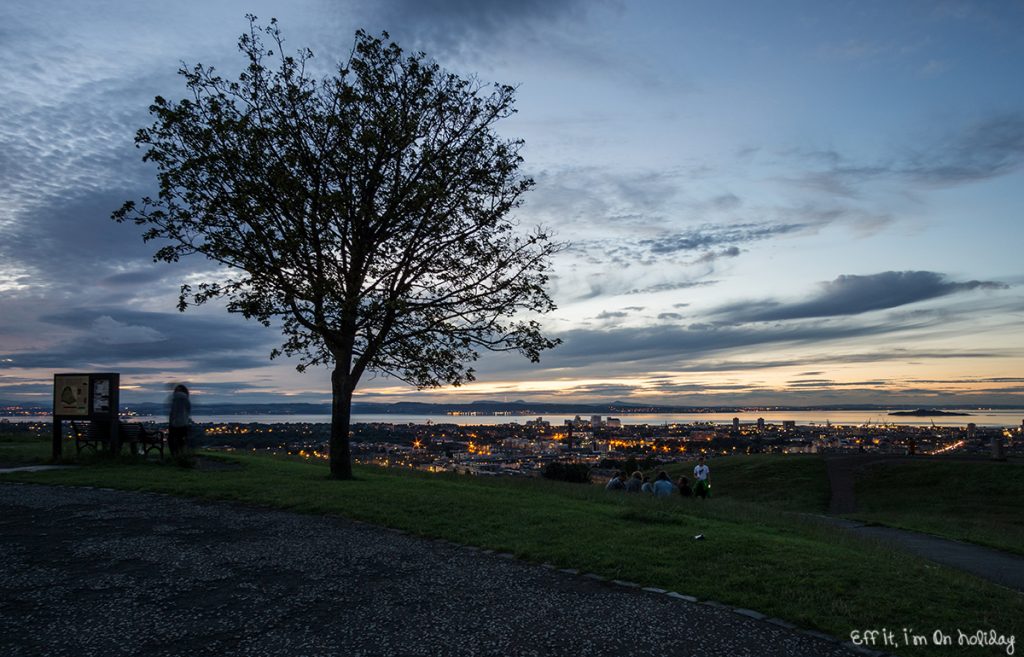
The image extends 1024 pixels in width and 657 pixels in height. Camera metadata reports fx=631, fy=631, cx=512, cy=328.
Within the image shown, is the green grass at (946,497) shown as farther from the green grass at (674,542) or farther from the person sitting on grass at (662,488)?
the green grass at (674,542)

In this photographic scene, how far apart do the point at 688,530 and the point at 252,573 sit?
7177mm

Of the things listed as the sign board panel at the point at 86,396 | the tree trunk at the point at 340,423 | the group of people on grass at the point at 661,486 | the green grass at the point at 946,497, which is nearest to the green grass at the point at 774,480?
the green grass at the point at 946,497

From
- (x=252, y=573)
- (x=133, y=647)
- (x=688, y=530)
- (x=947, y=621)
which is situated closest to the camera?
(x=133, y=647)

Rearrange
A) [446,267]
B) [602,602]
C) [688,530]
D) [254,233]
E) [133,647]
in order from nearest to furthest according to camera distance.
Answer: [133,647] → [602,602] → [688,530] → [254,233] → [446,267]

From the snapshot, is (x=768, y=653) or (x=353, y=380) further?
(x=353, y=380)

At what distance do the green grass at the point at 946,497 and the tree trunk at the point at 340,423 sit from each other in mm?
16441

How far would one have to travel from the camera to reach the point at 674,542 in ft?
33.2

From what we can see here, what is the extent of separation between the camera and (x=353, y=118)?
19.4 meters

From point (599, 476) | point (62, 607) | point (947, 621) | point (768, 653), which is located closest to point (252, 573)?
point (62, 607)

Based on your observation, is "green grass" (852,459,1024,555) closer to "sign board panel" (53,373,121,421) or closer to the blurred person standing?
the blurred person standing

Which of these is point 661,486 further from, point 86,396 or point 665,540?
point 86,396

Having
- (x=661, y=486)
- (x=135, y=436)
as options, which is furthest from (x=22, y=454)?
(x=661, y=486)

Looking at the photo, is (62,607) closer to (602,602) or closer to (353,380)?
(602,602)

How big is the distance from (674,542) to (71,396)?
22053mm
